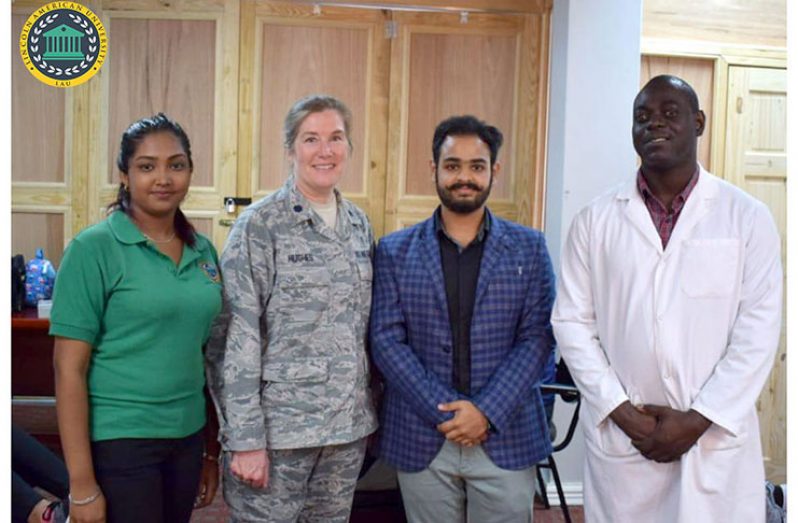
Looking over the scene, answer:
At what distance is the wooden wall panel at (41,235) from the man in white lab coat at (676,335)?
3291 millimetres

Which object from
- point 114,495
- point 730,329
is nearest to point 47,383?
point 114,495

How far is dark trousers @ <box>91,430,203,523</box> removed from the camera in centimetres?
165

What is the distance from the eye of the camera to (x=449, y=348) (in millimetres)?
1925

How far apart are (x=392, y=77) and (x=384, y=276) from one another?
2.50 m

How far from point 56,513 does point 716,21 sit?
11.3 ft

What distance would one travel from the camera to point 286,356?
6.04 ft

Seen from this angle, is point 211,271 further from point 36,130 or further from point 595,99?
point 36,130

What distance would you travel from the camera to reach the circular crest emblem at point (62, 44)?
7.01 feet

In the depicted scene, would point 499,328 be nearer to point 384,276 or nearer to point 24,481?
point 384,276

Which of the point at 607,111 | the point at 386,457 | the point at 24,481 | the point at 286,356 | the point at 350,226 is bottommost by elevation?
the point at 24,481

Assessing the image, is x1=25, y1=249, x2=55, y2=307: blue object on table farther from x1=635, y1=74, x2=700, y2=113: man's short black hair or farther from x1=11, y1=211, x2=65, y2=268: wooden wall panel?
x1=635, y1=74, x2=700, y2=113: man's short black hair

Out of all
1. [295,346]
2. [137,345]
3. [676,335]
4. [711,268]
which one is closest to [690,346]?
[676,335]

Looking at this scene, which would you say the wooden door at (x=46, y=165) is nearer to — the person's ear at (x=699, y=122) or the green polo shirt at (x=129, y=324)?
the green polo shirt at (x=129, y=324)

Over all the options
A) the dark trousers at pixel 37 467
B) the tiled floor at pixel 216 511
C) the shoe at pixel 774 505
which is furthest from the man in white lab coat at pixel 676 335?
the dark trousers at pixel 37 467
